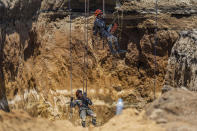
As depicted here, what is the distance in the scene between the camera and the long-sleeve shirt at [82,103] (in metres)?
10.5

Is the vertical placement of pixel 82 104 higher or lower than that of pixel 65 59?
lower

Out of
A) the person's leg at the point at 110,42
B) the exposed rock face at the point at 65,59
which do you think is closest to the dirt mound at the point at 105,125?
the exposed rock face at the point at 65,59

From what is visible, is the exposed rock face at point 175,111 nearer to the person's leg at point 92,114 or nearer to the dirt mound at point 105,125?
the dirt mound at point 105,125

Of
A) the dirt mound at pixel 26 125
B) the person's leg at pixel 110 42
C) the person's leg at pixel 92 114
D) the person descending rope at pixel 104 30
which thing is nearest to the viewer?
the dirt mound at pixel 26 125

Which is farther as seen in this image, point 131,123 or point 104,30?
→ point 104,30

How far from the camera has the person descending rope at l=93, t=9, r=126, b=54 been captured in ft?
37.3

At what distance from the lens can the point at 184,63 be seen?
32.8 ft

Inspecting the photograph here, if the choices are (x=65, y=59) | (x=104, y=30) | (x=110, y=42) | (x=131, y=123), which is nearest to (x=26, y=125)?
(x=131, y=123)

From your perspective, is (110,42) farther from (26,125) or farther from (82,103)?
(26,125)

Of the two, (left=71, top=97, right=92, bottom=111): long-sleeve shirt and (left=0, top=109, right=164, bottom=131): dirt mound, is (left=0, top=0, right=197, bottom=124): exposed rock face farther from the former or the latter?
(left=0, top=109, right=164, bottom=131): dirt mound

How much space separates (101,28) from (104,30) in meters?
0.20

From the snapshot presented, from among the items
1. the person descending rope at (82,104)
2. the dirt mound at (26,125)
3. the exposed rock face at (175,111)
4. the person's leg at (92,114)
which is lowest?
the person's leg at (92,114)

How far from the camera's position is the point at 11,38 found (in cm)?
1110

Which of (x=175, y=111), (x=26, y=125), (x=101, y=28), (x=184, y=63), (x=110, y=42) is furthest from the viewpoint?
(x=110, y=42)
